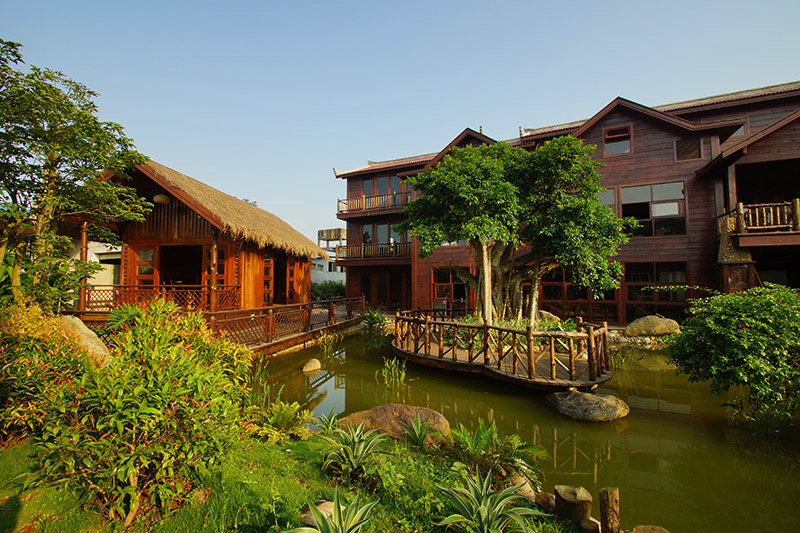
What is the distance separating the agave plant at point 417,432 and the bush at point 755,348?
4562 mm

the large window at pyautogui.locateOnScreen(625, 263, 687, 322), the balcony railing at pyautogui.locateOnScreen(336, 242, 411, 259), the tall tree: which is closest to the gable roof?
the balcony railing at pyautogui.locateOnScreen(336, 242, 411, 259)

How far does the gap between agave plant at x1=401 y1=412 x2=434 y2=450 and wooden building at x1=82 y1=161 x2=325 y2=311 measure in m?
7.72

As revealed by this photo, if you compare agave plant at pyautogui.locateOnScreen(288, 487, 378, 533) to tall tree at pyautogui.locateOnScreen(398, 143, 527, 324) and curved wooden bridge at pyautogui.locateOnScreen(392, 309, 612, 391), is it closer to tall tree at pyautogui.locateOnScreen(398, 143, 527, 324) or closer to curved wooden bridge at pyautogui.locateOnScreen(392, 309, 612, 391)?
curved wooden bridge at pyautogui.locateOnScreen(392, 309, 612, 391)

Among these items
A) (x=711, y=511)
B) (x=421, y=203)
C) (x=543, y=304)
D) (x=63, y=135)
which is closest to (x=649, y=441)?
(x=711, y=511)

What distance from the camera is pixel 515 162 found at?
10297 mm

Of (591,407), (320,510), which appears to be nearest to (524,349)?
(591,407)

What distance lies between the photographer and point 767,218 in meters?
11.7

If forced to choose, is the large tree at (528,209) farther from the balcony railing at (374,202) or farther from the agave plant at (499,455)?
the balcony railing at (374,202)

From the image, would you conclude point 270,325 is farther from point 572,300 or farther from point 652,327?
point 652,327

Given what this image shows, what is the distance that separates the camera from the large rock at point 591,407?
6.13 m

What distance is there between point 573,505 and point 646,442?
3.31 m

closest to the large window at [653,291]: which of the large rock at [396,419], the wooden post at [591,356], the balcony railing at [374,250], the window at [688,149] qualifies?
the window at [688,149]

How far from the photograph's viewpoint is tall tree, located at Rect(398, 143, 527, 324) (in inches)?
358

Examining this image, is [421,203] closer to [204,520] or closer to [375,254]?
[204,520]
